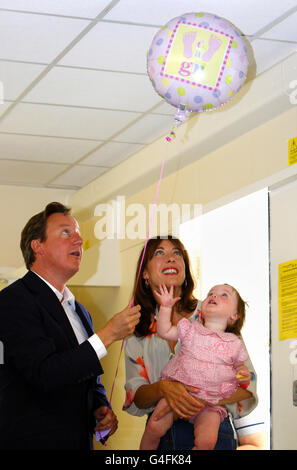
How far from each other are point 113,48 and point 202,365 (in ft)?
4.65

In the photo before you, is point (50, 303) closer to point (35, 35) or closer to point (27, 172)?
point (35, 35)

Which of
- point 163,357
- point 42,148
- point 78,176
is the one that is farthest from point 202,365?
point 78,176

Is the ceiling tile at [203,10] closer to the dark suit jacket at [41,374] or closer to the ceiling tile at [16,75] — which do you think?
the ceiling tile at [16,75]

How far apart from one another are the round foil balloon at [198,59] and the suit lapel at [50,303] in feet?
2.67

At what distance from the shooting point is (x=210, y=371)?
2.78 m

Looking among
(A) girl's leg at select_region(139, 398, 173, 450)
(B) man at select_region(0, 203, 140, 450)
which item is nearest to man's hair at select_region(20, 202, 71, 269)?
(B) man at select_region(0, 203, 140, 450)

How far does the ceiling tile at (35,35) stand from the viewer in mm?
3014

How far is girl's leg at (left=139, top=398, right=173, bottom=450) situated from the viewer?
2.79 meters

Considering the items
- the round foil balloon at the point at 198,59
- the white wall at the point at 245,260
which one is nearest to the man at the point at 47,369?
the round foil balloon at the point at 198,59

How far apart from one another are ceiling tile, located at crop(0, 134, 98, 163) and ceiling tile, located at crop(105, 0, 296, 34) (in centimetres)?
164

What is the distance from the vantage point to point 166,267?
9.91 ft

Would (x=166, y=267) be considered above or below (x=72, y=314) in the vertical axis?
above

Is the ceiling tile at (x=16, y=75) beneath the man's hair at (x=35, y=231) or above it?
above

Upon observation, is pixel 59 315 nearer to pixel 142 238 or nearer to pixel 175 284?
pixel 175 284
